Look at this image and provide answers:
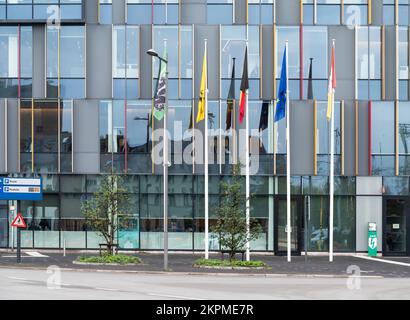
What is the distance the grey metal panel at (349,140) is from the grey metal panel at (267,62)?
4158mm

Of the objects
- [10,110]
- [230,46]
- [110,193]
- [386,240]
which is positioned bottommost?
[386,240]

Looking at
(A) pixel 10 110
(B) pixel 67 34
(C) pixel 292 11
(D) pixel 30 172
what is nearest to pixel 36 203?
(D) pixel 30 172

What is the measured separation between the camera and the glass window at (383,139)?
128 ft

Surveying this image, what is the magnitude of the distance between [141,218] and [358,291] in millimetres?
19160

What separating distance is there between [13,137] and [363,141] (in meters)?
18.4

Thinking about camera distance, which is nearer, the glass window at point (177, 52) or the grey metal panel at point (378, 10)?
the glass window at point (177, 52)

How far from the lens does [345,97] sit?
39.4 meters

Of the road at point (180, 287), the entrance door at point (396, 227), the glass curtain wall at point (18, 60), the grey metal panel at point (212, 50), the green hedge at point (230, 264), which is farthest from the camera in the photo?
the glass curtain wall at point (18, 60)

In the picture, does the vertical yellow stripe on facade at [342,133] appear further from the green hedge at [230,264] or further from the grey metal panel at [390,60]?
the green hedge at [230,264]

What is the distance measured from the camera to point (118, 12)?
3966 cm

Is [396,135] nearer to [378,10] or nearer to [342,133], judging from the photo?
[342,133]

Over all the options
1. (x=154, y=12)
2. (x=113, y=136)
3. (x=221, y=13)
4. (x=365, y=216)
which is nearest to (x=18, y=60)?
(x=113, y=136)

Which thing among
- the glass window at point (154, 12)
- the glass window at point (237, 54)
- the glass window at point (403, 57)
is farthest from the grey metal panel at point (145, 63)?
the glass window at point (403, 57)

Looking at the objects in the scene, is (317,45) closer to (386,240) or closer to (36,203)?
(386,240)
